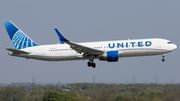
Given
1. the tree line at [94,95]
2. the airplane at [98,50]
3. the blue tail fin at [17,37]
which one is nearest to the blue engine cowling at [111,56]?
the airplane at [98,50]

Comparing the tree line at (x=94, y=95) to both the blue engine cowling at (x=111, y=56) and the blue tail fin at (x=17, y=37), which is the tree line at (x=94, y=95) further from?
the blue engine cowling at (x=111, y=56)

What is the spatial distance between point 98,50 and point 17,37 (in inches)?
621

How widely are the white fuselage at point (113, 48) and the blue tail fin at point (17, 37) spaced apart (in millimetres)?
1767

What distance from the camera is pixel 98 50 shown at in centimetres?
4212

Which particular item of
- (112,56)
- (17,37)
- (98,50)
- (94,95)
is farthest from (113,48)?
(94,95)

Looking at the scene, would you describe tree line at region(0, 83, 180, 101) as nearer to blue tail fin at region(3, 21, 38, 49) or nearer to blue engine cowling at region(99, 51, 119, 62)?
blue tail fin at region(3, 21, 38, 49)

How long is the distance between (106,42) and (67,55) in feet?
21.7

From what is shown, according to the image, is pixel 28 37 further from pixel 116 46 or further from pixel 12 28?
pixel 116 46

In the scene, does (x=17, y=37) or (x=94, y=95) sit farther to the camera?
(x=94, y=95)

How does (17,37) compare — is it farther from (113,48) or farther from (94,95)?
(94,95)

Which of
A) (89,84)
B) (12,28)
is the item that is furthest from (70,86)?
(12,28)

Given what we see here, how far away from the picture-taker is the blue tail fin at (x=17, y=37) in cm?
4703

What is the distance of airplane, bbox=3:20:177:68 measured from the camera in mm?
42625

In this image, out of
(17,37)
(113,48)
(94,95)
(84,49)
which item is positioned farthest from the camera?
(94,95)
